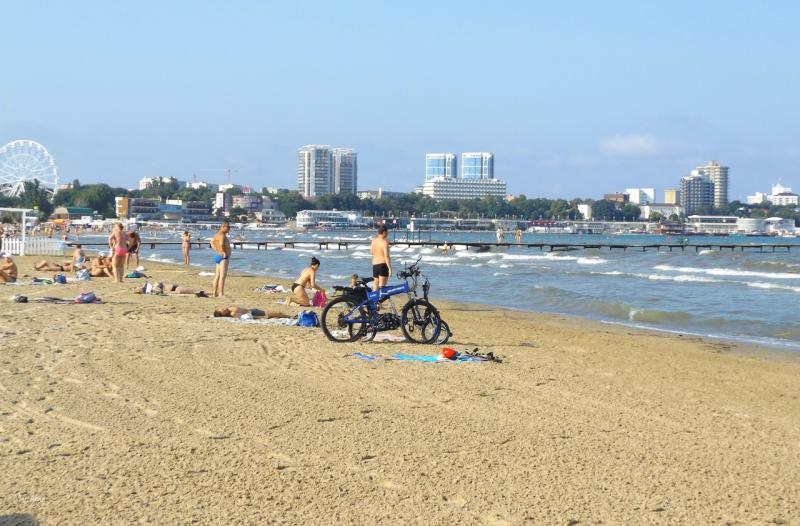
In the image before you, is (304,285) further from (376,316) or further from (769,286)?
(769,286)

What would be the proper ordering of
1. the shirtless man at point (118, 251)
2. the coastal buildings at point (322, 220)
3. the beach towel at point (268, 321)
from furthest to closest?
the coastal buildings at point (322, 220) → the shirtless man at point (118, 251) → the beach towel at point (268, 321)

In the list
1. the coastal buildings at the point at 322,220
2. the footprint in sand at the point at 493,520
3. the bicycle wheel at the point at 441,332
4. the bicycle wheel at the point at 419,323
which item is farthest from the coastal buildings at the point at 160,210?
the footprint in sand at the point at 493,520

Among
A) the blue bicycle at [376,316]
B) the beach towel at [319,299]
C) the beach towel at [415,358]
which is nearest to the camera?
the beach towel at [415,358]

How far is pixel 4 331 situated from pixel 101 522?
268 inches

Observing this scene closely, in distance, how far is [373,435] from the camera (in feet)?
18.5

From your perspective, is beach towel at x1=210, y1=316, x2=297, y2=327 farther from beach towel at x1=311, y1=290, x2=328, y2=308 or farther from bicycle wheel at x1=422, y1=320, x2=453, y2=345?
bicycle wheel at x1=422, y1=320, x2=453, y2=345

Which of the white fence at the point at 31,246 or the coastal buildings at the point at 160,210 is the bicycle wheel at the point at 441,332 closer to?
the white fence at the point at 31,246

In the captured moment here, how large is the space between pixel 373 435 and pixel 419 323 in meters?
4.50

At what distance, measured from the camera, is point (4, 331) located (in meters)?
9.95

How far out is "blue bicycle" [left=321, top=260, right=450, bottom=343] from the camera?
32.1 feet

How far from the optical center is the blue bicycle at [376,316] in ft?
32.1

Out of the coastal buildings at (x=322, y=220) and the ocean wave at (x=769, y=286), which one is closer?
the ocean wave at (x=769, y=286)

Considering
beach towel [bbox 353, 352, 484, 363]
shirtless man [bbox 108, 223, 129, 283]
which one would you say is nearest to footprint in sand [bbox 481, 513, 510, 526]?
beach towel [bbox 353, 352, 484, 363]

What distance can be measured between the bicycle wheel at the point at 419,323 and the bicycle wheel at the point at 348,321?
0.49m
